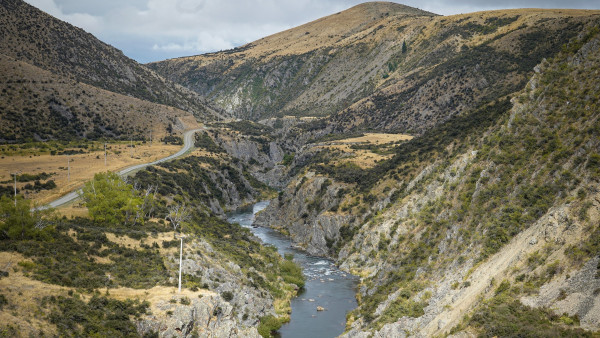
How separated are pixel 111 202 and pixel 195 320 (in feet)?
79.0

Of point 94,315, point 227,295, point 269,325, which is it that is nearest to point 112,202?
point 227,295

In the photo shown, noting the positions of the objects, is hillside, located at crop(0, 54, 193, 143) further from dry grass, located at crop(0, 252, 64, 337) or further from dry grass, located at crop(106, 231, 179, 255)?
dry grass, located at crop(0, 252, 64, 337)

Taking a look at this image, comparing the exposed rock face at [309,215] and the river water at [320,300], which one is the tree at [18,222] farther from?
the exposed rock face at [309,215]

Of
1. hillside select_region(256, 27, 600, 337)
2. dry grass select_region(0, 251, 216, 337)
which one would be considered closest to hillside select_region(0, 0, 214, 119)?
hillside select_region(256, 27, 600, 337)

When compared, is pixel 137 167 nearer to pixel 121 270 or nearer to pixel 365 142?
pixel 121 270

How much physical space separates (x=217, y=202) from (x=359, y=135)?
58.0 m

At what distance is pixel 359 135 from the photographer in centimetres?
15812

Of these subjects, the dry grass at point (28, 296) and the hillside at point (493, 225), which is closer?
the dry grass at point (28, 296)

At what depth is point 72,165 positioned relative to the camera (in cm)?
9500

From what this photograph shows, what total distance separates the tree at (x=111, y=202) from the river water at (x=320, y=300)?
25062 mm

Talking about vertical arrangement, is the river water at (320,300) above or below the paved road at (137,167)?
below

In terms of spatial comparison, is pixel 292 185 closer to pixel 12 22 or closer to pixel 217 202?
pixel 217 202

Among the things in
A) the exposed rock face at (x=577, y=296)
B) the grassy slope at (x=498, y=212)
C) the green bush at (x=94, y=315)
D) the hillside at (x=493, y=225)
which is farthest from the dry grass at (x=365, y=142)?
the exposed rock face at (x=577, y=296)

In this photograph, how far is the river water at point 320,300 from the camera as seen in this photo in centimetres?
5753
